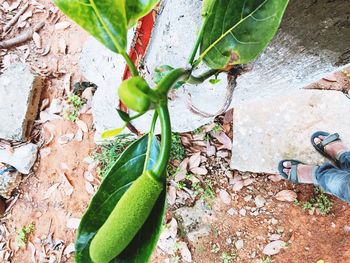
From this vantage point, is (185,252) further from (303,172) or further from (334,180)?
(334,180)

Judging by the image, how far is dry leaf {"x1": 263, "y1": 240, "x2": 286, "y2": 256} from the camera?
6.70 feet

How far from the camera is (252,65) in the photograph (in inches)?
41.1

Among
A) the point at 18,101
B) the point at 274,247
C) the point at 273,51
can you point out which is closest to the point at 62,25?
the point at 18,101

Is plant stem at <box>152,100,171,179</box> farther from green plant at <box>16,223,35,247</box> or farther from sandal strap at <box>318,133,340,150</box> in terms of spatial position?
green plant at <box>16,223,35,247</box>

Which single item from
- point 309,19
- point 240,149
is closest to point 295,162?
point 240,149

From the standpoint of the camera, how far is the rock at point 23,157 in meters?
2.30

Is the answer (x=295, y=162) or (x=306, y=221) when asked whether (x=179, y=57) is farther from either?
(x=306, y=221)

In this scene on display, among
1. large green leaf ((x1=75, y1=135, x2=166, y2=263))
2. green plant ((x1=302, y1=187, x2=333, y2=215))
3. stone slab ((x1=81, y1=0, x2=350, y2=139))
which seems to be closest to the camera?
large green leaf ((x1=75, y1=135, x2=166, y2=263))

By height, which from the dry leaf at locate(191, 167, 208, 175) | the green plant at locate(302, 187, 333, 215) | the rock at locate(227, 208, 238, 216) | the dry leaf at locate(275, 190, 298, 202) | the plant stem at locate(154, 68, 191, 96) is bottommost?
the green plant at locate(302, 187, 333, 215)

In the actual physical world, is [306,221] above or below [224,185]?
below

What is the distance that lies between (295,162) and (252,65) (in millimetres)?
1072

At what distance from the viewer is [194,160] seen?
84.4 inches

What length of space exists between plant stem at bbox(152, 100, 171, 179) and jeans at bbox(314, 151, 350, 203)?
1330mm

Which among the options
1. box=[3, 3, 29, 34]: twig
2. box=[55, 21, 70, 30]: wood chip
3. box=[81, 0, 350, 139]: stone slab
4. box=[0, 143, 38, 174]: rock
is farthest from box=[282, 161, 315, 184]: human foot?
box=[3, 3, 29, 34]: twig
